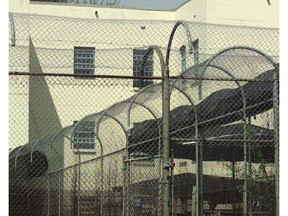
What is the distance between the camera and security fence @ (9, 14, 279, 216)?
1024 cm

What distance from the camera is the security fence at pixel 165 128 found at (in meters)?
10.2

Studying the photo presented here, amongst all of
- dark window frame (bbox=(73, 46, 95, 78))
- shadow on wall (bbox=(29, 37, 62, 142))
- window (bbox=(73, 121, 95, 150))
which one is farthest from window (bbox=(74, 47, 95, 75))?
shadow on wall (bbox=(29, 37, 62, 142))

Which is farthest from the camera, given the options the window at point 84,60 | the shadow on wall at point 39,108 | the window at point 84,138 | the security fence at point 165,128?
the shadow on wall at point 39,108

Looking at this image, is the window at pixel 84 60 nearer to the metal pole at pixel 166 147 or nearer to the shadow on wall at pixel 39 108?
the metal pole at pixel 166 147

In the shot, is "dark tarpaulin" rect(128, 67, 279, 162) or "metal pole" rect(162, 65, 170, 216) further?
"dark tarpaulin" rect(128, 67, 279, 162)

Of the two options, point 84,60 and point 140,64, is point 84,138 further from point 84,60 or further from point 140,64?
point 140,64

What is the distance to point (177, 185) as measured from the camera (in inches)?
664

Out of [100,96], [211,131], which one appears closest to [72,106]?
[100,96]

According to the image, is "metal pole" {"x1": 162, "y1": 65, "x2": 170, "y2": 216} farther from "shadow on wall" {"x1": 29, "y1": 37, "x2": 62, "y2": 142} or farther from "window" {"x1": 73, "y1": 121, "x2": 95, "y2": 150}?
"shadow on wall" {"x1": 29, "y1": 37, "x2": 62, "y2": 142}

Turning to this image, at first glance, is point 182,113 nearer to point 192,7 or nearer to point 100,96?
point 100,96

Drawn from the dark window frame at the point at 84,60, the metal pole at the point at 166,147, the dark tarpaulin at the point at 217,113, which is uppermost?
the dark window frame at the point at 84,60

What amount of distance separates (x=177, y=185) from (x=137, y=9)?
1520cm

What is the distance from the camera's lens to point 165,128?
344 inches

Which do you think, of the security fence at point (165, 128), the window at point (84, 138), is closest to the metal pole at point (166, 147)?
the security fence at point (165, 128)
